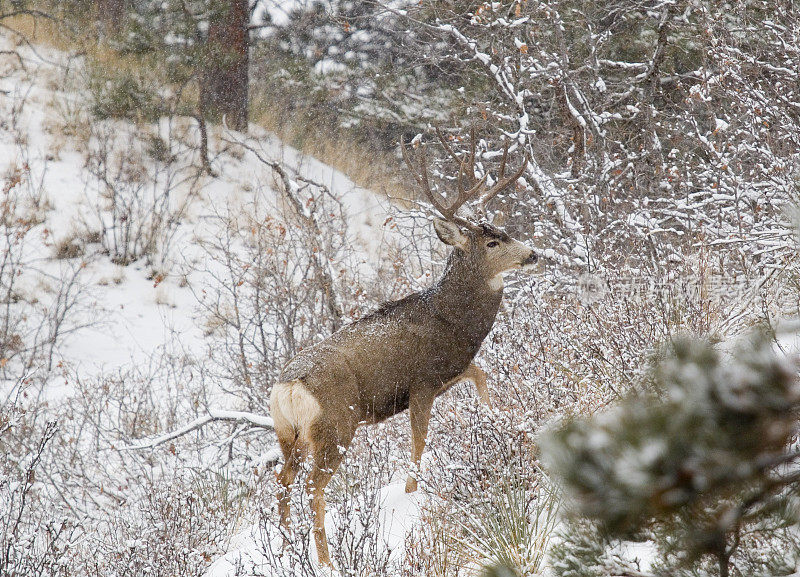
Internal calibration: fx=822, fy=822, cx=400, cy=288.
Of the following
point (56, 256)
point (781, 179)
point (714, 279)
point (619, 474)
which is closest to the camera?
point (619, 474)

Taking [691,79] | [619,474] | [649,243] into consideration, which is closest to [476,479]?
[619,474]

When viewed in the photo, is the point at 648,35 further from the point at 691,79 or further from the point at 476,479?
the point at 476,479

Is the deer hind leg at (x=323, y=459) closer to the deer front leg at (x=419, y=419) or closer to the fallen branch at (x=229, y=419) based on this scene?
the deer front leg at (x=419, y=419)

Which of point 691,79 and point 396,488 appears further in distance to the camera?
point 691,79

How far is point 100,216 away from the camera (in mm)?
13367

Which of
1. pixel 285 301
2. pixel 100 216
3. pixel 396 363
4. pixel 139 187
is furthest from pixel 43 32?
pixel 396 363

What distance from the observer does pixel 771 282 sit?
530cm

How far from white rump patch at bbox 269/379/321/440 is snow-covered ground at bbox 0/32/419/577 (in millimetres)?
6425

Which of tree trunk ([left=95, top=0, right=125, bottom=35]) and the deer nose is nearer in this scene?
the deer nose

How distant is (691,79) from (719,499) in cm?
1115

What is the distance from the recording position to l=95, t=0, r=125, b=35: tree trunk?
17.6 metres

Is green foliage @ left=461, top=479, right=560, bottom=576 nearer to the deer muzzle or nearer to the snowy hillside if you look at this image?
the snowy hillside

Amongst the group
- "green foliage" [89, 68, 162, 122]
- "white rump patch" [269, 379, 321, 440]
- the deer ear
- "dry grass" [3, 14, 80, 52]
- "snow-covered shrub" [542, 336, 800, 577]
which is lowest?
"white rump patch" [269, 379, 321, 440]

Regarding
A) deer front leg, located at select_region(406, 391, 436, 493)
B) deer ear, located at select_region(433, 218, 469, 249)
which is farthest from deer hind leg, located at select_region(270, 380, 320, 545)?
deer ear, located at select_region(433, 218, 469, 249)
